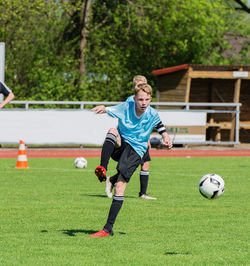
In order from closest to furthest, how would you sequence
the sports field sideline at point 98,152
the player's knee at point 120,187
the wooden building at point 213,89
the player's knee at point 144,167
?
the player's knee at point 120,187, the player's knee at point 144,167, the sports field sideline at point 98,152, the wooden building at point 213,89

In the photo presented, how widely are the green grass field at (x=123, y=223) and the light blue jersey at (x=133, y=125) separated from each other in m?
1.03

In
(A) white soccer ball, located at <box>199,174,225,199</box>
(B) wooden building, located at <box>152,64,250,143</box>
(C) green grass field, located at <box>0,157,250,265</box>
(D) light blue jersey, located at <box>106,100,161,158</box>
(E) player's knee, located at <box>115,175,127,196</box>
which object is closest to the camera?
(C) green grass field, located at <box>0,157,250,265</box>

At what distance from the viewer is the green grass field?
649cm

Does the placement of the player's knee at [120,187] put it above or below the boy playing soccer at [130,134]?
below

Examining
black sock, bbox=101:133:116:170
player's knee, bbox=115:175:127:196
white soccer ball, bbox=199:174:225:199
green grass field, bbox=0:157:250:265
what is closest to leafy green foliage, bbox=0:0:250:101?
green grass field, bbox=0:157:250:265

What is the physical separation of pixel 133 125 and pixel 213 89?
22.6 m

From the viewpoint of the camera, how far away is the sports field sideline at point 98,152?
2225cm

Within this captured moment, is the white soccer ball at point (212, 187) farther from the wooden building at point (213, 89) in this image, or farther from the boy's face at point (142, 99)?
the wooden building at point (213, 89)

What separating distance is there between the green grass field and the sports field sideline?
22.4 ft

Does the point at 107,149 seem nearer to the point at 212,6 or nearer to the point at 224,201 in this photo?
the point at 224,201

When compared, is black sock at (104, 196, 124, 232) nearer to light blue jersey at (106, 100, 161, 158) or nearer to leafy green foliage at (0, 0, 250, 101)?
light blue jersey at (106, 100, 161, 158)

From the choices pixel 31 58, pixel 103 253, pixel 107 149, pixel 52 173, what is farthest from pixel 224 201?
pixel 31 58

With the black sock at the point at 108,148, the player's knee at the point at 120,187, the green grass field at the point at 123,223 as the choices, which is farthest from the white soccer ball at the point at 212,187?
the black sock at the point at 108,148

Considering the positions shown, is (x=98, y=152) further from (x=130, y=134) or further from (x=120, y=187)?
(x=120, y=187)
